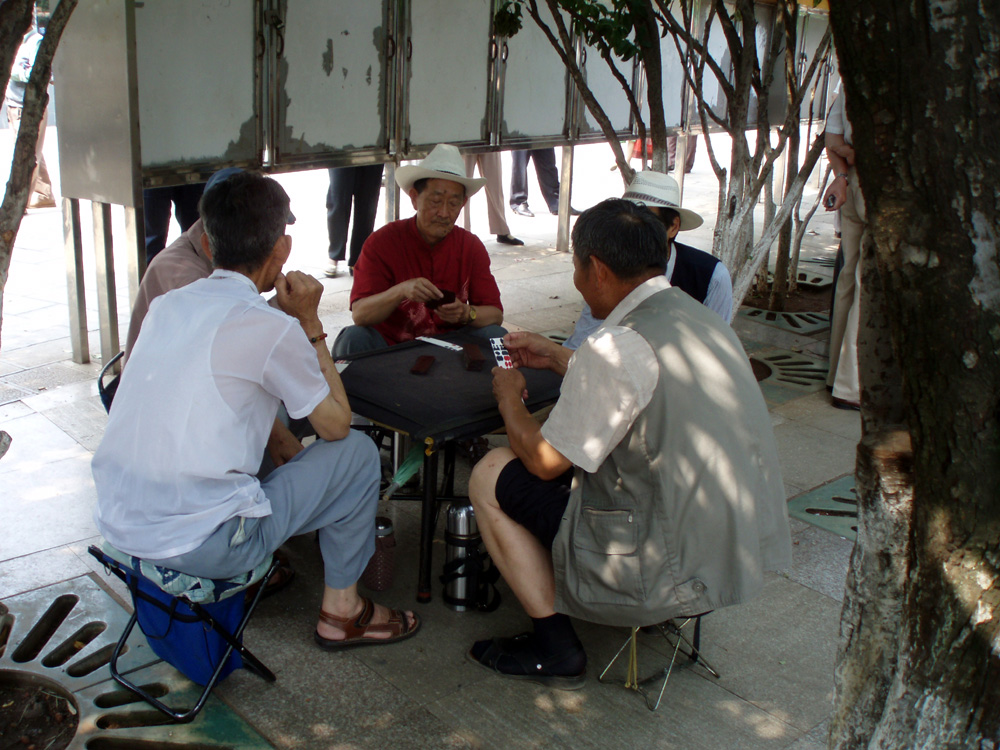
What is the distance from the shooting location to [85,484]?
3.87 meters

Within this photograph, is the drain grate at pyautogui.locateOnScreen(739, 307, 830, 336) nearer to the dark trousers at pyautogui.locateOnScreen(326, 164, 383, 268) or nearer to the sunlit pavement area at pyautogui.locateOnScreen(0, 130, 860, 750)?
the sunlit pavement area at pyautogui.locateOnScreen(0, 130, 860, 750)

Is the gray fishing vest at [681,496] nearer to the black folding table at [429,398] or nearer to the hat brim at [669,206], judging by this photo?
the black folding table at [429,398]

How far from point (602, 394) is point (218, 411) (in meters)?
0.94

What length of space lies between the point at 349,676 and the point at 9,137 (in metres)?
13.1

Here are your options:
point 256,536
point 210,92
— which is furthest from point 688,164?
point 256,536

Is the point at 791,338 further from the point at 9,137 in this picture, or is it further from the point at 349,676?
the point at 9,137

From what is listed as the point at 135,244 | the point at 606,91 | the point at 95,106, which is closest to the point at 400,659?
the point at 135,244

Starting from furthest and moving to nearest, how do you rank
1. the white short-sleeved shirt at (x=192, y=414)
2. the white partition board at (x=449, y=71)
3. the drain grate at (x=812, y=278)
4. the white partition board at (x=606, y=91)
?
1. the white partition board at (x=606, y=91)
2. the drain grate at (x=812, y=278)
3. the white partition board at (x=449, y=71)
4. the white short-sleeved shirt at (x=192, y=414)

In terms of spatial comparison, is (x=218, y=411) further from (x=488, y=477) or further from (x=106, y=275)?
(x=106, y=275)

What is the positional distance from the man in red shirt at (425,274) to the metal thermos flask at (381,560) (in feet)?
3.00

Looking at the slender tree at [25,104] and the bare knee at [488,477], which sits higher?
the slender tree at [25,104]

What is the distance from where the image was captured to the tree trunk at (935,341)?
4.58 feet

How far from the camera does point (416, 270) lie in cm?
409

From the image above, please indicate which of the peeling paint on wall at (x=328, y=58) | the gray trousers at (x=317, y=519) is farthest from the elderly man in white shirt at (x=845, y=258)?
the gray trousers at (x=317, y=519)
